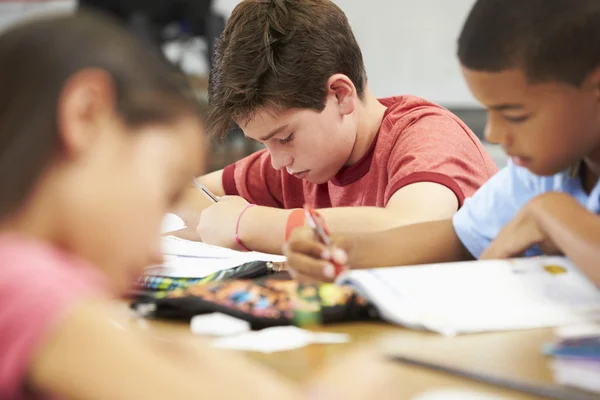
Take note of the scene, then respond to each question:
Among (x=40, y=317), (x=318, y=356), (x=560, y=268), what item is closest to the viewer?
(x=40, y=317)

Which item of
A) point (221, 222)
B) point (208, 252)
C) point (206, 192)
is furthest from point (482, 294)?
point (206, 192)

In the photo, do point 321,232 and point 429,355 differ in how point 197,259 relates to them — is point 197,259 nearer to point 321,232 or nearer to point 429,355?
point 321,232

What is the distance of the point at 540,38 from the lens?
706 mm

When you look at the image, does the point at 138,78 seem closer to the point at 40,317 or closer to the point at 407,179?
the point at 40,317

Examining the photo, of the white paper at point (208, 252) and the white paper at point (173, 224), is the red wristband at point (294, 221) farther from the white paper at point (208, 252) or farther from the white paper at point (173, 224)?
the white paper at point (173, 224)

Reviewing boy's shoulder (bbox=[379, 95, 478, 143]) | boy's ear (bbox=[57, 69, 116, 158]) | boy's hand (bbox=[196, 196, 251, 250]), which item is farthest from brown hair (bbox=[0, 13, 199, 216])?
boy's shoulder (bbox=[379, 95, 478, 143])

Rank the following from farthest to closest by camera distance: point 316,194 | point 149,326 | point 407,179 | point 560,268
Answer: point 316,194 → point 407,179 → point 560,268 → point 149,326

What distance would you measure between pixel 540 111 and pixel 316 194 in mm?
765

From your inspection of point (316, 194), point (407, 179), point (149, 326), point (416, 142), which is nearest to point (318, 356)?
point (149, 326)

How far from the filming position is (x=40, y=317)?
0.33 meters

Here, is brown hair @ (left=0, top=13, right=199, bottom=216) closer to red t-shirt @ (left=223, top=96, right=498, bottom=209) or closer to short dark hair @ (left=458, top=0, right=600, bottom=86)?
short dark hair @ (left=458, top=0, right=600, bottom=86)

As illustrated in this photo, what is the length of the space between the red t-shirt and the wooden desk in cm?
51

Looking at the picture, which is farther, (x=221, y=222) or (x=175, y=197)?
(x=221, y=222)

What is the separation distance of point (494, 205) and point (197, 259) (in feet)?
1.28
